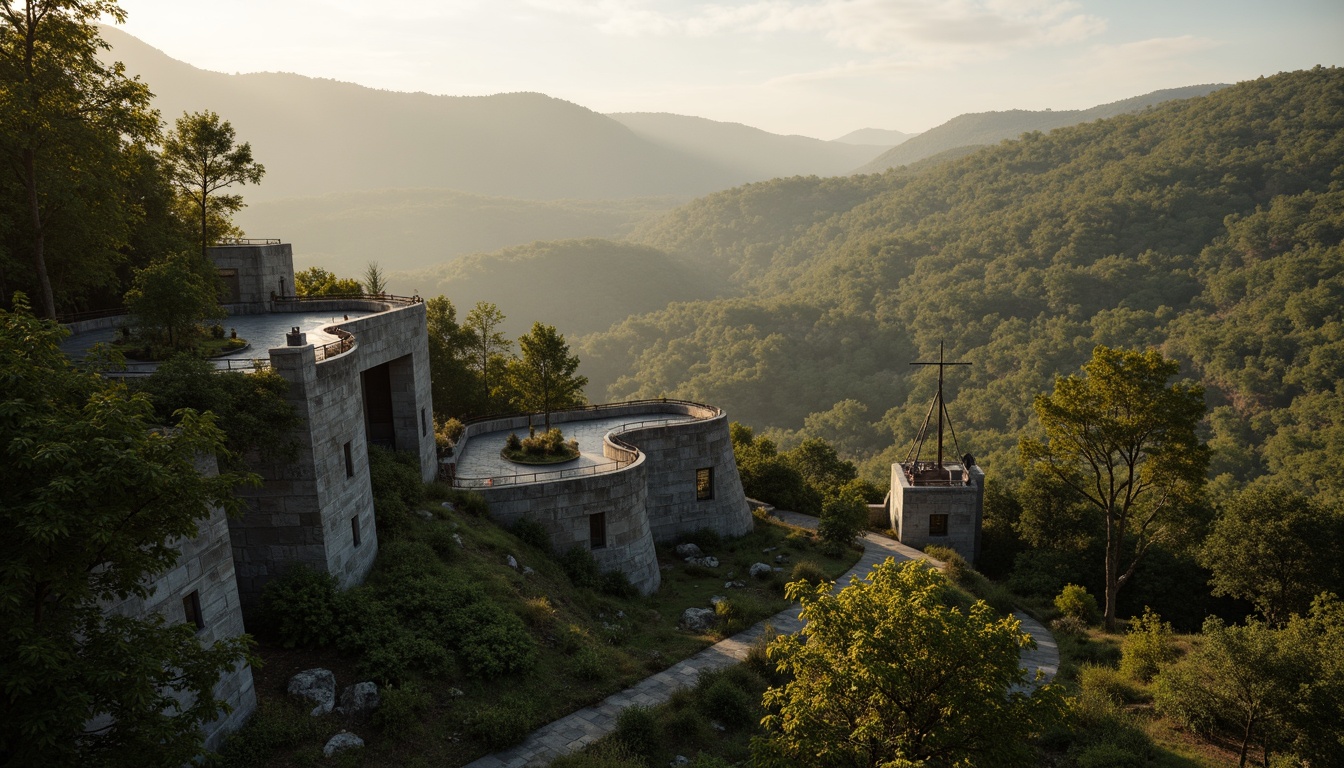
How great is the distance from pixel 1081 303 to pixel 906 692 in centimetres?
10585

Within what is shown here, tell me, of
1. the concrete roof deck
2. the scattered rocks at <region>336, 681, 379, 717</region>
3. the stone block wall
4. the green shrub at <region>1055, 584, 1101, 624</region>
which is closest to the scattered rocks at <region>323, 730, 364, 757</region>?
the scattered rocks at <region>336, 681, 379, 717</region>

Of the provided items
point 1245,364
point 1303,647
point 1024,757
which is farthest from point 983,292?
point 1024,757

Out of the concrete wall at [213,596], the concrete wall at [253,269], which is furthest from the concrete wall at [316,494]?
the concrete wall at [253,269]

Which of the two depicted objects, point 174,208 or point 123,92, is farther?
point 174,208

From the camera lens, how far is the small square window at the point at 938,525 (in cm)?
3559

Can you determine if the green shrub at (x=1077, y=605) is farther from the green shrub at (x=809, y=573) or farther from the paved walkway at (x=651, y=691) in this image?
the green shrub at (x=809, y=573)

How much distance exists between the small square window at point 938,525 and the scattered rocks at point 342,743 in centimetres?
2822

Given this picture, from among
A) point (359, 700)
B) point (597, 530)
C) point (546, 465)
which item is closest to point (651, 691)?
point (359, 700)

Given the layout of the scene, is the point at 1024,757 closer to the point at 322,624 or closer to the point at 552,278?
the point at 322,624

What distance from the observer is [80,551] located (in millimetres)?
8375

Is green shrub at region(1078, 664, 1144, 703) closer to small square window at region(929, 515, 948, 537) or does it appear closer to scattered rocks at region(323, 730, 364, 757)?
small square window at region(929, 515, 948, 537)

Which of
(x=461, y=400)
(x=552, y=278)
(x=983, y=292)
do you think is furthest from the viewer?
(x=552, y=278)

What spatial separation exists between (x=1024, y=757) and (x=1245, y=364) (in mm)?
81357

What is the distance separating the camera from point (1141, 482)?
1089 inches
